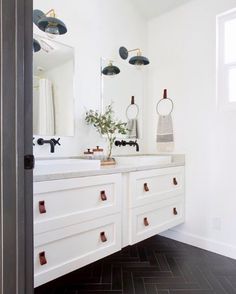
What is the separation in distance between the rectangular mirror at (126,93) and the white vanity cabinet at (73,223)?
109 cm

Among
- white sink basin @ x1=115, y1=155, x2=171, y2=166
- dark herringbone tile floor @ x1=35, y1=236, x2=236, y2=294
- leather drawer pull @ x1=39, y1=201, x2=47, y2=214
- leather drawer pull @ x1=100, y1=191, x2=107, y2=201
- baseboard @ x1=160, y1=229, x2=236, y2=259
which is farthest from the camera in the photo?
baseboard @ x1=160, y1=229, x2=236, y2=259

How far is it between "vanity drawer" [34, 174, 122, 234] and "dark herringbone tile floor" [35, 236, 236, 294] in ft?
1.95

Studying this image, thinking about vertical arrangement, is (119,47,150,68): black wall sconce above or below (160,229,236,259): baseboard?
above

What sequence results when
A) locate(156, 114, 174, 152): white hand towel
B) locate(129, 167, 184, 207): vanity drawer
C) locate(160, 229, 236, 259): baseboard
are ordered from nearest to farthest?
locate(129, 167, 184, 207): vanity drawer < locate(160, 229, 236, 259): baseboard < locate(156, 114, 174, 152): white hand towel

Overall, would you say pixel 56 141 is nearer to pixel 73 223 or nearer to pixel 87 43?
pixel 73 223

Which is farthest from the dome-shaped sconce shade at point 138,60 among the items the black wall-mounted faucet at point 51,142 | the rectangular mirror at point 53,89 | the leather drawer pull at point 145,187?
the leather drawer pull at point 145,187

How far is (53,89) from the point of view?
219 cm

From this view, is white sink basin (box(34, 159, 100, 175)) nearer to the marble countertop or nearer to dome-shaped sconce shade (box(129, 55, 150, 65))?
the marble countertop

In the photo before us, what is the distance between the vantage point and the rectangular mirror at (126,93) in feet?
8.56

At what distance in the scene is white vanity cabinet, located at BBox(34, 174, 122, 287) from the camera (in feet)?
4.62

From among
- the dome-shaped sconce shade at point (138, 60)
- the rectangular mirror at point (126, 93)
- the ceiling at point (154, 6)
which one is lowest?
the rectangular mirror at point (126, 93)

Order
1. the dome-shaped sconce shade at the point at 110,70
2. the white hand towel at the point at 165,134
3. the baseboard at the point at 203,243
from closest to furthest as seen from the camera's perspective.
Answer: the baseboard at the point at 203,243
the dome-shaped sconce shade at the point at 110,70
the white hand towel at the point at 165,134

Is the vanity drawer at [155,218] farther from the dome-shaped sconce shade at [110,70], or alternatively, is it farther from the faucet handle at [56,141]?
the dome-shaped sconce shade at [110,70]

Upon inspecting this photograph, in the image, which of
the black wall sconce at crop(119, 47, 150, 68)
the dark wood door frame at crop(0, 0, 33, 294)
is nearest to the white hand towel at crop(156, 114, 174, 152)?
the black wall sconce at crop(119, 47, 150, 68)
